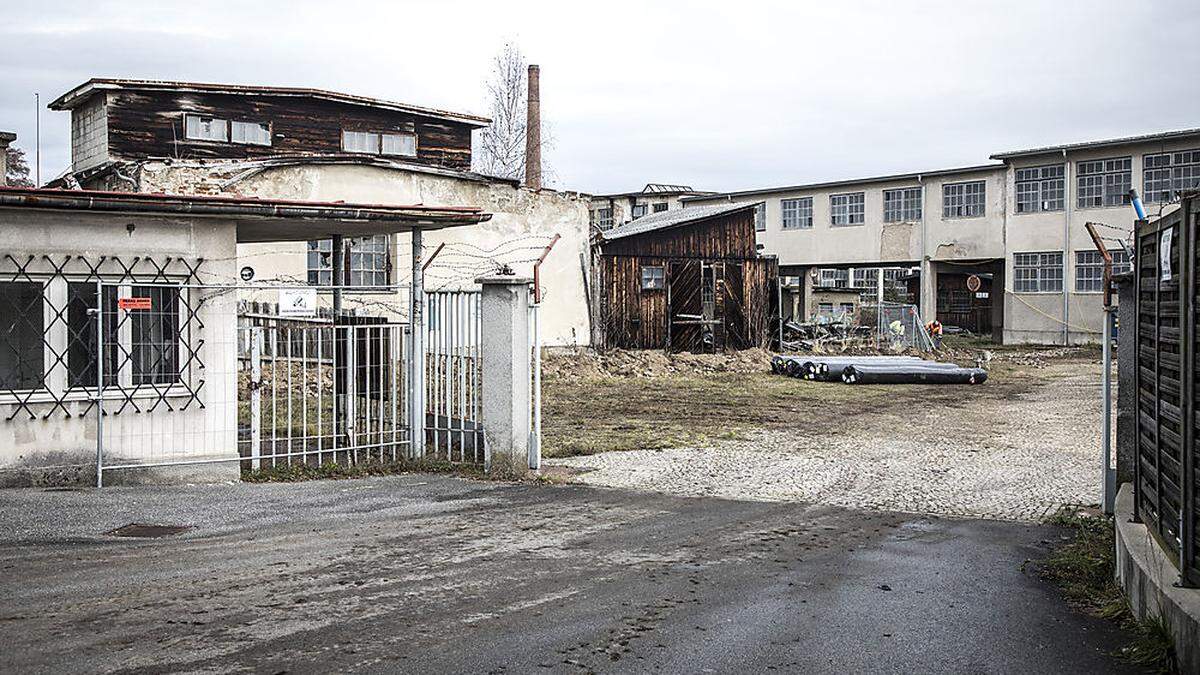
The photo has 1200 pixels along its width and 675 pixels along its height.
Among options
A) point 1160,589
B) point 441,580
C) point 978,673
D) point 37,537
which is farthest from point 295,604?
point 1160,589

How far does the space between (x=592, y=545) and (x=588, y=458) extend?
5252 millimetres

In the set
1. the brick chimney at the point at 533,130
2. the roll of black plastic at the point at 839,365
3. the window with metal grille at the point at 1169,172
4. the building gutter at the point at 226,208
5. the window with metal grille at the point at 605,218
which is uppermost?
the brick chimney at the point at 533,130

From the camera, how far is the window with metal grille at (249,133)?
28.7 m

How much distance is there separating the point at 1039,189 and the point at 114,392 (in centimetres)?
3607

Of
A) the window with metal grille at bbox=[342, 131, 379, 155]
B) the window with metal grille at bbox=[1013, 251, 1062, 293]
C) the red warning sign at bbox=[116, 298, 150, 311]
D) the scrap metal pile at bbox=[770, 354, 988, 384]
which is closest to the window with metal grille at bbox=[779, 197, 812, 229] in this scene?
the window with metal grille at bbox=[1013, 251, 1062, 293]

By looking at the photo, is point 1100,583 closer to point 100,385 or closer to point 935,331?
point 100,385

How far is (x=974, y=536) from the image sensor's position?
932 cm

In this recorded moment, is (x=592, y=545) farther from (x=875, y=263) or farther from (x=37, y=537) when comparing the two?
(x=875, y=263)

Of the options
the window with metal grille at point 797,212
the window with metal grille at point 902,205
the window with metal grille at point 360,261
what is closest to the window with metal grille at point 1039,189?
the window with metal grille at point 902,205

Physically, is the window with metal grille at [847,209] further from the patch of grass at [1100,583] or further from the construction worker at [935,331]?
the patch of grass at [1100,583]

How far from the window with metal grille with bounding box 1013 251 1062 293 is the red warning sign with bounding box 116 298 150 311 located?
1383 inches

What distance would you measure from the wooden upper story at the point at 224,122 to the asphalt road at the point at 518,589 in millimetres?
17845

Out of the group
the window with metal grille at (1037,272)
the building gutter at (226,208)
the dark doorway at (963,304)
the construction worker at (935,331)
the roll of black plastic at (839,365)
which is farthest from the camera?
the dark doorway at (963,304)

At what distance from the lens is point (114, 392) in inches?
442
